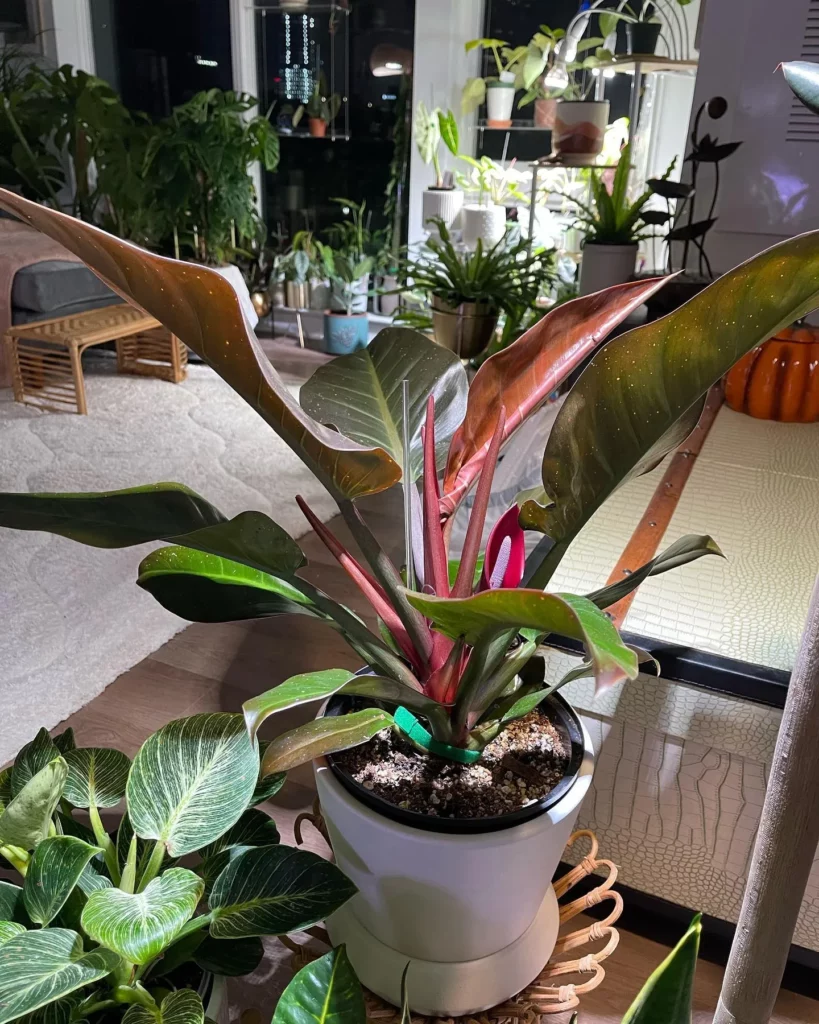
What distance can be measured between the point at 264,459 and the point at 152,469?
0.34m

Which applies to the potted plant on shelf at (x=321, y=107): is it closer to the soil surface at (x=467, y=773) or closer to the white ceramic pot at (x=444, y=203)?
the white ceramic pot at (x=444, y=203)

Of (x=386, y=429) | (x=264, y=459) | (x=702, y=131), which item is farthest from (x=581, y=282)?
(x=386, y=429)

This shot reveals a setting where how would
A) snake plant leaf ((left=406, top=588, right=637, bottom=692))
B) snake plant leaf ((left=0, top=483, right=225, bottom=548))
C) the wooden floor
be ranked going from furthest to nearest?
the wooden floor < snake plant leaf ((left=0, top=483, right=225, bottom=548)) < snake plant leaf ((left=406, top=588, right=637, bottom=692))

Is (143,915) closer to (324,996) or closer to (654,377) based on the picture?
(324,996)

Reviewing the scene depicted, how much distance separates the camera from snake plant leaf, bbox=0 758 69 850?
22.1 inches

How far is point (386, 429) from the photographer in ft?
2.27

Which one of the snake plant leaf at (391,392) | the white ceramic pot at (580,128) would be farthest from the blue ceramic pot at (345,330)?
the snake plant leaf at (391,392)

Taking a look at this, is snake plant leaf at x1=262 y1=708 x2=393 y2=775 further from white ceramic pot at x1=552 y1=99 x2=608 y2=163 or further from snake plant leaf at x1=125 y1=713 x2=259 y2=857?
white ceramic pot at x1=552 y1=99 x2=608 y2=163

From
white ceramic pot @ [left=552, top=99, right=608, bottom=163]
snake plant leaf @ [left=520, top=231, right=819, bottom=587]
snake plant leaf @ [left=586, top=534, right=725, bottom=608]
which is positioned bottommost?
snake plant leaf @ [left=586, top=534, right=725, bottom=608]

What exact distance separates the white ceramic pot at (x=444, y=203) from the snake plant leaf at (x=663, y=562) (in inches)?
124

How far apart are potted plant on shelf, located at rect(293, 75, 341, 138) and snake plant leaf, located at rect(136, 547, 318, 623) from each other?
3884 millimetres

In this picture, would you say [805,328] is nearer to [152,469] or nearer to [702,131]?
[702,131]

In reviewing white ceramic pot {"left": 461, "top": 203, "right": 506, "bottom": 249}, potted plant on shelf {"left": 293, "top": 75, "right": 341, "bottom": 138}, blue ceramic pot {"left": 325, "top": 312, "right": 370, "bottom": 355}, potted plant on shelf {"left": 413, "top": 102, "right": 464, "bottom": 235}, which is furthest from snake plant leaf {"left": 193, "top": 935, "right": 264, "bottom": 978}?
potted plant on shelf {"left": 293, "top": 75, "right": 341, "bottom": 138}

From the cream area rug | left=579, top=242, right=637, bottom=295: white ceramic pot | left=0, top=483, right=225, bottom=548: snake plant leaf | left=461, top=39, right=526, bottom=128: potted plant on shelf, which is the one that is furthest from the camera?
left=461, top=39, right=526, bottom=128: potted plant on shelf
